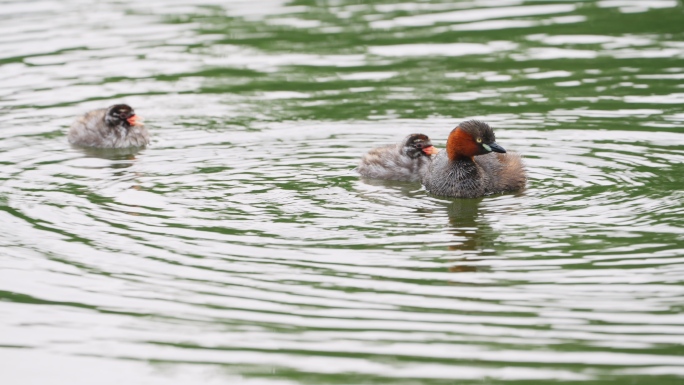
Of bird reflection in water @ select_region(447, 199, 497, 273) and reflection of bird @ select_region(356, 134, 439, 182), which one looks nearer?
bird reflection in water @ select_region(447, 199, 497, 273)

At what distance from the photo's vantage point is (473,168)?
420 inches

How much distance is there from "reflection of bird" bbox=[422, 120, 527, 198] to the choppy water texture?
0.78ft

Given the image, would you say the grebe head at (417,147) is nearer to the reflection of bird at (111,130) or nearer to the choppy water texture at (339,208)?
the choppy water texture at (339,208)

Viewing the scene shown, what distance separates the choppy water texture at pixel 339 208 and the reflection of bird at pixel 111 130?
0.18m

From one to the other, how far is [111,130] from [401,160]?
3469 mm

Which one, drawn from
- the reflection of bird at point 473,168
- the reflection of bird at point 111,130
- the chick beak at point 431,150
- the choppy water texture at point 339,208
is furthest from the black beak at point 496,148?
the reflection of bird at point 111,130

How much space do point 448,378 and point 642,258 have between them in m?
2.34

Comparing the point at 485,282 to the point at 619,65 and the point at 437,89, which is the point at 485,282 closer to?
the point at 437,89

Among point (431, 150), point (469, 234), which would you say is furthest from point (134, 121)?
point (469, 234)

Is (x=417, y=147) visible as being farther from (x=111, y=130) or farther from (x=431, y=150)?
(x=111, y=130)

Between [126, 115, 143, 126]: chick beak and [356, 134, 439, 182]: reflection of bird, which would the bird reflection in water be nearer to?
[356, 134, 439, 182]: reflection of bird

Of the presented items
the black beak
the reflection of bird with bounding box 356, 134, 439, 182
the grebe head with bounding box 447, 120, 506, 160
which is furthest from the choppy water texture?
the grebe head with bounding box 447, 120, 506, 160

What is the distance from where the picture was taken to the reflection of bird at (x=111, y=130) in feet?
41.9

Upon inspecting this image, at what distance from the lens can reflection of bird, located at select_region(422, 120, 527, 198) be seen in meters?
10.5
